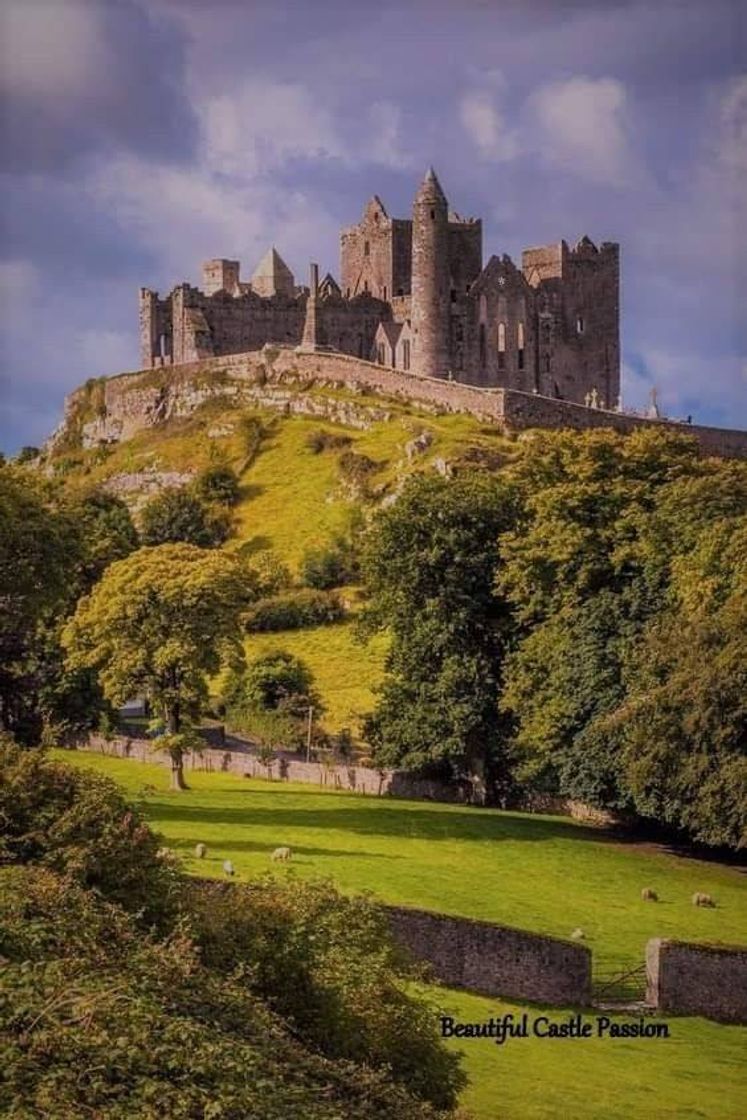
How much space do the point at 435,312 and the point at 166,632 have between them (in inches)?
2269

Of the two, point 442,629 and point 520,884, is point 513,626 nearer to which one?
point 442,629

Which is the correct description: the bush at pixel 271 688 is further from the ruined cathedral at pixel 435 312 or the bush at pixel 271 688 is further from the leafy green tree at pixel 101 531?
the ruined cathedral at pixel 435 312

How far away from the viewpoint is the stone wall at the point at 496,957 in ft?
122

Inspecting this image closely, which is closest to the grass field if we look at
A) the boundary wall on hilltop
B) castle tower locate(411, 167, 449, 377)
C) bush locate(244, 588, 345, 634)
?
bush locate(244, 588, 345, 634)

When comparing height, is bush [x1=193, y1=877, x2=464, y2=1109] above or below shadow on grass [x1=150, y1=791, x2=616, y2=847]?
below

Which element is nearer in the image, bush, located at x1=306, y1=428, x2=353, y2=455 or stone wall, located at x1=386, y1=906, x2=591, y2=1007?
stone wall, located at x1=386, y1=906, x2=591, y2=1007

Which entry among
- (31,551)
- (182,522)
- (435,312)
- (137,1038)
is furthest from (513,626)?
(435,312)

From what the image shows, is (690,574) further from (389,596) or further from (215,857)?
(215,857)

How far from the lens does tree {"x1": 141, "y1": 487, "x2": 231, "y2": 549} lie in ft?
341

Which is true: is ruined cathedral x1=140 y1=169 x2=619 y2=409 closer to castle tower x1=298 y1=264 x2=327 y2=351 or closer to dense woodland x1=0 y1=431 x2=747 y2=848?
castle tower x1=298 y1=264 x2=327 y2=351

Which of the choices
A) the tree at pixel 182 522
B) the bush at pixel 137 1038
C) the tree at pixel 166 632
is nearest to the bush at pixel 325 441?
the tree at pixel 182 522

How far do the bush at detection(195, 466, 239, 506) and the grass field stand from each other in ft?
138

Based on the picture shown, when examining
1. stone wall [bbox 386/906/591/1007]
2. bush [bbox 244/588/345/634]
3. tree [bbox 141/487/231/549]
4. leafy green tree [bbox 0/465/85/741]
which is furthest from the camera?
tree [bbox 141/487/231/549]

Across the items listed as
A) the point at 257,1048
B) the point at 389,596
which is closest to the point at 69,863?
the point at 257,1048
